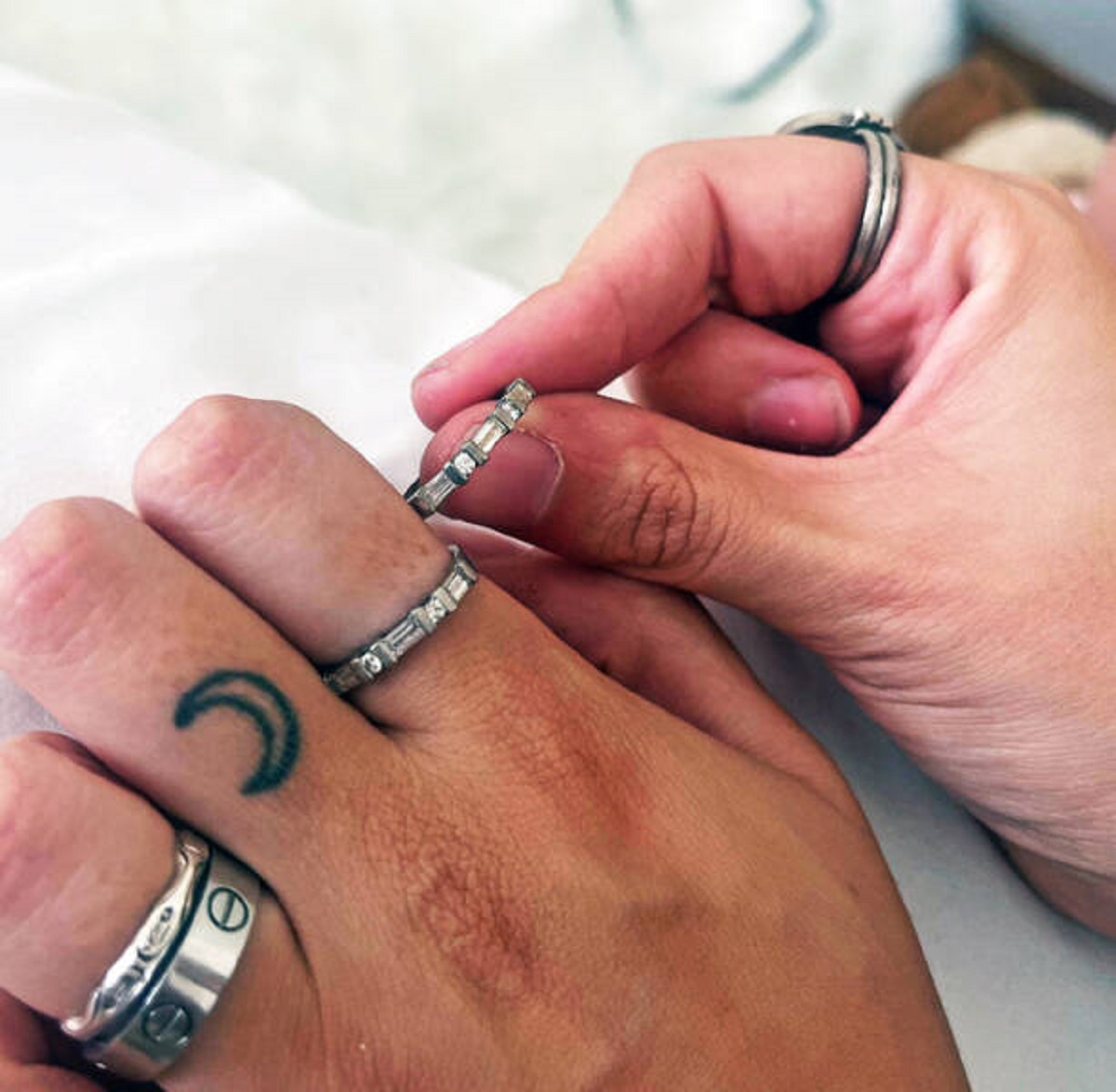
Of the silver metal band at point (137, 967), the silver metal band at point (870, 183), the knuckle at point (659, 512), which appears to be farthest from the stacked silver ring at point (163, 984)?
the silver metal band at point (870, 183)

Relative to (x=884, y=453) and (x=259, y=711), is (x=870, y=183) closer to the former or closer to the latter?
(x=884, y=453)

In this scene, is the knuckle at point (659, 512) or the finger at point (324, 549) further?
the knuckle at point (659, 512)

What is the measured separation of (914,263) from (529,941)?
1.93ft

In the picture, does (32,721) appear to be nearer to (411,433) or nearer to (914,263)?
(411,433)

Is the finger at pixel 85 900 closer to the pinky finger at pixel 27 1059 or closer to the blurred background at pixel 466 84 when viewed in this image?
the pinky finger at pixel 27 1059

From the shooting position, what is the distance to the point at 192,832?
590mm

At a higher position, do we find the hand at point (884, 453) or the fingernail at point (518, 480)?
the fingernail at point (518, 480)

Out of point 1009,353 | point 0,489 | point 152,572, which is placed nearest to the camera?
point 152,572

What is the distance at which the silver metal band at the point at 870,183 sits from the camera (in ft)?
2.99

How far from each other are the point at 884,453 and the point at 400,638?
1.28 feet

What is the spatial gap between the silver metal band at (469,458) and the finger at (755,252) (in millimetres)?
141

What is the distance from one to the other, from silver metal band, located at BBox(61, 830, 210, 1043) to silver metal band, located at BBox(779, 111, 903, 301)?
26.8 inches

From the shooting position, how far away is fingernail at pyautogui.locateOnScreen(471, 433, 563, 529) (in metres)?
0.73

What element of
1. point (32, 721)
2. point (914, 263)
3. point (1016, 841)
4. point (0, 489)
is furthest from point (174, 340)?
point (1016, 841)
